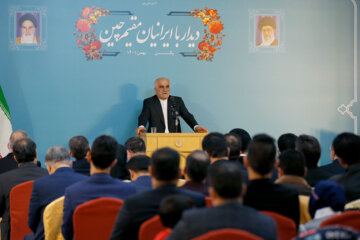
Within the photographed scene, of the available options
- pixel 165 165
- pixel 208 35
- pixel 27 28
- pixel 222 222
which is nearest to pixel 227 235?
pixel 222 222

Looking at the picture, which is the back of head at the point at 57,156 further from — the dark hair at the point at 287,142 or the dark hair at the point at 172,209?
the dark hair at the point at 287,142

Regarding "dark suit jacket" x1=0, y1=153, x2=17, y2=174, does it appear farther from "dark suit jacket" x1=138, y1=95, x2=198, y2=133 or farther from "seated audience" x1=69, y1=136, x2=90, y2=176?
"dark suit jacket" x1=138, y1=95, x2=198, y2=133

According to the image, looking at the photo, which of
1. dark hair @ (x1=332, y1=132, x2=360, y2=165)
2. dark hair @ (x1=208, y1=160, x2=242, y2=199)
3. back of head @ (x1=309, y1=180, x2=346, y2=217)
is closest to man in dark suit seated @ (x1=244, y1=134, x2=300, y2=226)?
back of head @ (x1=309, y1=180, x2=346, y2=217)

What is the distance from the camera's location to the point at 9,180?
391cm

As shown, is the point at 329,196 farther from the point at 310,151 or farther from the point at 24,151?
the point at 24,151

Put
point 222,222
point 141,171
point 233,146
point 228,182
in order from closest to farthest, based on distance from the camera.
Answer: point 222,222
point 228,182
point 141,171
point 233,146

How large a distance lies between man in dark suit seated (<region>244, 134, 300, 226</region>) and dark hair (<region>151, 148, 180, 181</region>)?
0.43m

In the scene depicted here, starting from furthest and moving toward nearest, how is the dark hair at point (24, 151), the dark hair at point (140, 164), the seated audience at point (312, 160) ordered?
the dark hair at point (24, 151) → the seated audience at point (312, 160) → the dark hair at point (140, 164)

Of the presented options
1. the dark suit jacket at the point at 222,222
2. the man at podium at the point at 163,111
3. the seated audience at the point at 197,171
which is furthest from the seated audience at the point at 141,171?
the man at podium at the point at 163,111

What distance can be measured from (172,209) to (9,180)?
2191mm

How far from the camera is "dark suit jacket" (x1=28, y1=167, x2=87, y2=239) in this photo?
11.2 ft

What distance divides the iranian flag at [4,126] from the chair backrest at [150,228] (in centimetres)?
497

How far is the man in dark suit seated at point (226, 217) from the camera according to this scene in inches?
75.1

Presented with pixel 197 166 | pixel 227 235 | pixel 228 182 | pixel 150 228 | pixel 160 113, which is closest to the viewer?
pixel 227 235
